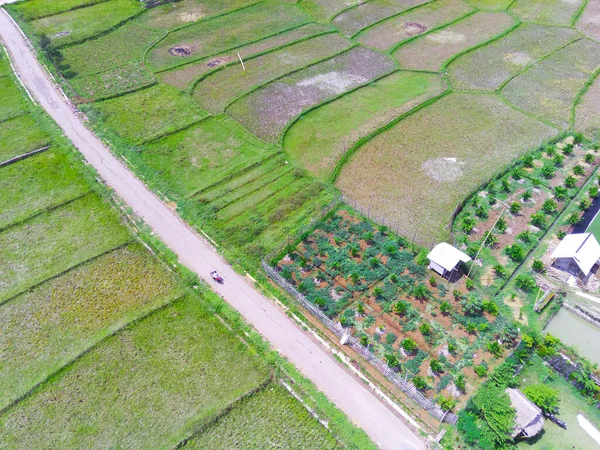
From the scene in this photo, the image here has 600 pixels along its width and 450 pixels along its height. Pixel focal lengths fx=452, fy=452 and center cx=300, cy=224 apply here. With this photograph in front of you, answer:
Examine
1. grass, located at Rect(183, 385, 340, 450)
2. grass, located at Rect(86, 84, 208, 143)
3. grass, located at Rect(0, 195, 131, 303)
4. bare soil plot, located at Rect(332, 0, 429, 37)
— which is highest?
bare soil plot, located at Rect(332, 0, 429, 37)

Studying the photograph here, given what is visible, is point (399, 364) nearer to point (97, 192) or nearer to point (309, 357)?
point (309, 357)

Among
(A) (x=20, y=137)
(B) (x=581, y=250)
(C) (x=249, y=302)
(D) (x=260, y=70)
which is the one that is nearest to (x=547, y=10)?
(D) (x=260, y=70)

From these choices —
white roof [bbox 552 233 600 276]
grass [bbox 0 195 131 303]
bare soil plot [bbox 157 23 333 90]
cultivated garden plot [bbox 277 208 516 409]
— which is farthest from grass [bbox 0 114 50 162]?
white roof [bbox 552 233 600 276]

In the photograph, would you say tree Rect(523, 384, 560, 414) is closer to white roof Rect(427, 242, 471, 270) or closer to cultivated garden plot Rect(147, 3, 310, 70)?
white roof Rect(427, 242, 471, 270)

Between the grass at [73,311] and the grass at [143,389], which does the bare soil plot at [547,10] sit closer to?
the grass at [73,311]

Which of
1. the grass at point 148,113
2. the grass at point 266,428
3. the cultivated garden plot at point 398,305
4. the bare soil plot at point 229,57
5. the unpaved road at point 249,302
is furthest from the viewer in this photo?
the bare soil plot at point 229,57

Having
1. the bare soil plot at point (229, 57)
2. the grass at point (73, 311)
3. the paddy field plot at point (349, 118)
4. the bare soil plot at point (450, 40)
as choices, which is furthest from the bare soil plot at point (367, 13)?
the grass at point (73, 311)
